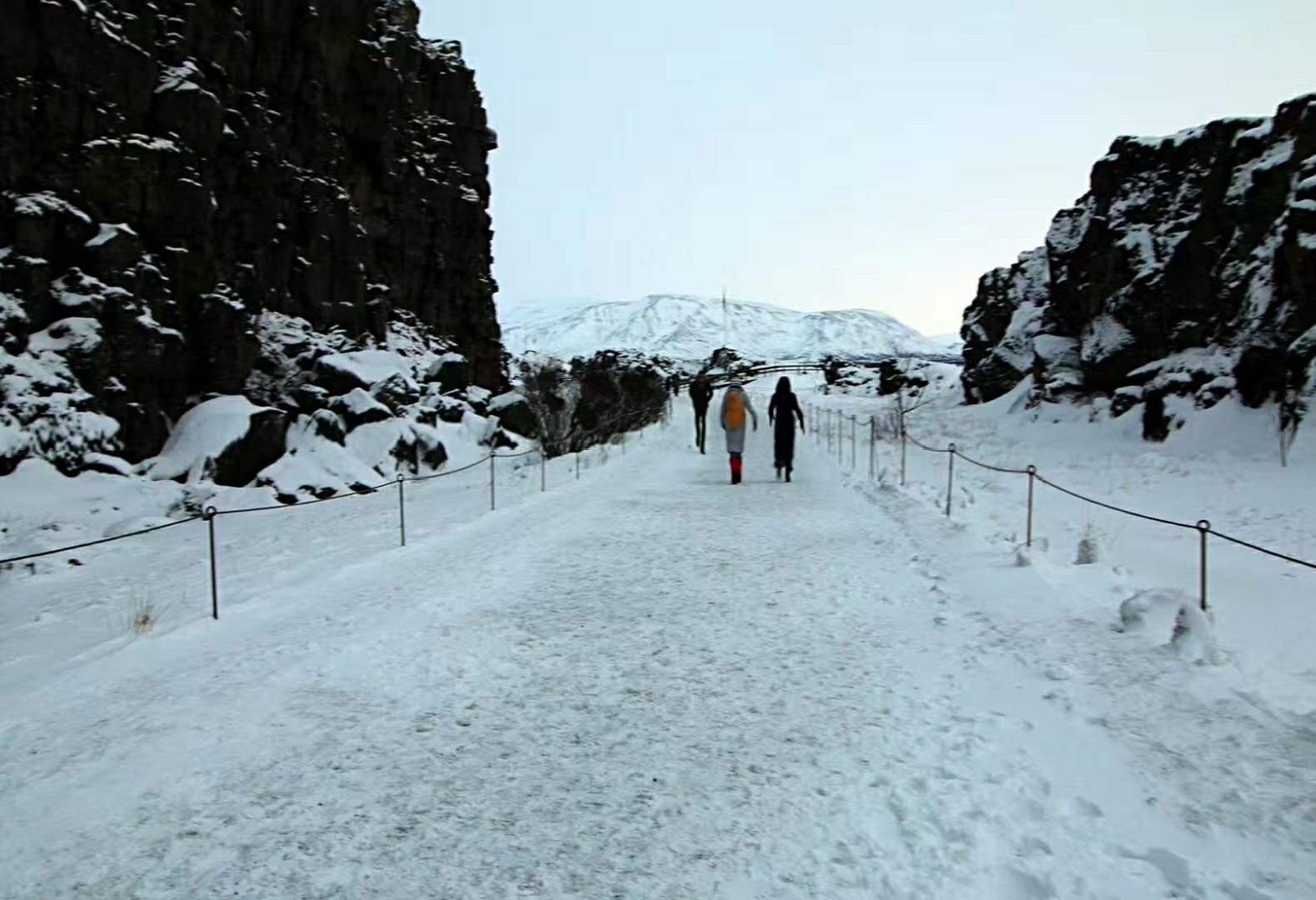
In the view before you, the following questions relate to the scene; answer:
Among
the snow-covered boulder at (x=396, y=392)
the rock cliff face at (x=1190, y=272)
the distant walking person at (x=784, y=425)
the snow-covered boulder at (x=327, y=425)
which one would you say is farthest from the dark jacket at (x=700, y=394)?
the rock cliff face at (x=1190, y=272)

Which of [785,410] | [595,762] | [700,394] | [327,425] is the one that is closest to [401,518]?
[595,762]

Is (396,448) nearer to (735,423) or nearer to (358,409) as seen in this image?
(358,409)

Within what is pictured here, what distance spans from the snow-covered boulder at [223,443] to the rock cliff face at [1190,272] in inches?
971

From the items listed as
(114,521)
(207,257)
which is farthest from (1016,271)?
(114,521)

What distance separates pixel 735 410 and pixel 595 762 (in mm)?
12102

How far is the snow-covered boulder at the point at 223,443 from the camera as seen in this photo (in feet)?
61.1

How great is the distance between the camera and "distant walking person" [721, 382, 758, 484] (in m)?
15.9

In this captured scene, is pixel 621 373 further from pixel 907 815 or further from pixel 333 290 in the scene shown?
pixel 907 815

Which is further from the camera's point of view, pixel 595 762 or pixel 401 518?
pixel 401 518

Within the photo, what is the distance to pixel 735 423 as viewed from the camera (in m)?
16.0

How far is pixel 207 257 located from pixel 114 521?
9168 millimetres

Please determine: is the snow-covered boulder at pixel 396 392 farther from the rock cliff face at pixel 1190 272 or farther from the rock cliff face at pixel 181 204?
the rock cliff face at pixel 1190 272

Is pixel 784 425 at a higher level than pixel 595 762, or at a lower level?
higher

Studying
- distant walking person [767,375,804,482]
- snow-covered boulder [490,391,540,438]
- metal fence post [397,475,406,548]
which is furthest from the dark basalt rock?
distant walking person [767,375,804,482]
